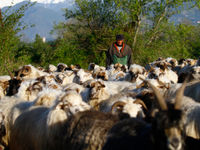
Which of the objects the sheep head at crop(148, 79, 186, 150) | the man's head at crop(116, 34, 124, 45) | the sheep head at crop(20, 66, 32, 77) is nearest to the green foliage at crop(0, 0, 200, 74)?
the man's head at crop(116, 34, 124, 45)

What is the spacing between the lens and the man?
36.1 ft

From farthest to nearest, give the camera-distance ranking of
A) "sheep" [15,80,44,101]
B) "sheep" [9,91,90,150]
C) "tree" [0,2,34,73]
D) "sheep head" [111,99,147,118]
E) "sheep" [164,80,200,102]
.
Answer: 1. "tree" [0,2,34,73]
2. "sheep" [15,80,44,101]
3. "sheep" [164,80,200,102]
4. "sheep head" [111,99,147,118]
5. "sheep" [9,91,90,150]

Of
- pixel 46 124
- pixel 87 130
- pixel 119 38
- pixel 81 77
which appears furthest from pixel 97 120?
pixel 119 38

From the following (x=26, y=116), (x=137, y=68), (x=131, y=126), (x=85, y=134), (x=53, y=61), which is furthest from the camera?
(x=53, y=61)

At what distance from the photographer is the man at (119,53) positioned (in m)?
11.0

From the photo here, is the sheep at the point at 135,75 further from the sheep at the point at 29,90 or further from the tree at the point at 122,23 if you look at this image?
the tree at the point at 122,23

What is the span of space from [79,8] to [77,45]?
303 centimetres

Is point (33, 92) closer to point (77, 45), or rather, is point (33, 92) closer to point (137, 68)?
point (137, 68)

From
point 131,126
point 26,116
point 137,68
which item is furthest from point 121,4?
point 131,126

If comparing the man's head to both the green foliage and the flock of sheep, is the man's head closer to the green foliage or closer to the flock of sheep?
the flock of sheep

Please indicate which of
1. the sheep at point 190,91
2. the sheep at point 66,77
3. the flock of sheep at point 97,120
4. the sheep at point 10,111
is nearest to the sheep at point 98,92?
the flock of sheep at point 97,120

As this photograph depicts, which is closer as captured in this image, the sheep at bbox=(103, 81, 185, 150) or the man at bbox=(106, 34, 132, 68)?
the sheep at bbox=(103, 81, 185, 150)

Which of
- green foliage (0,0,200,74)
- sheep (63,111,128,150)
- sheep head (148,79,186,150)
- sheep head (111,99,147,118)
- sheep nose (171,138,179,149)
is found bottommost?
green foliage (0,0,200,74)

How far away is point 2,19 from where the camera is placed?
1350 centimetres
